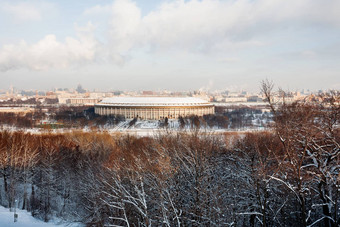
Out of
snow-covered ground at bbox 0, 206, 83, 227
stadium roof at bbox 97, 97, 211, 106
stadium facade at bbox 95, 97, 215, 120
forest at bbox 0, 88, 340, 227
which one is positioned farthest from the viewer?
stadium roof at bbox 97, 97, 211, 106

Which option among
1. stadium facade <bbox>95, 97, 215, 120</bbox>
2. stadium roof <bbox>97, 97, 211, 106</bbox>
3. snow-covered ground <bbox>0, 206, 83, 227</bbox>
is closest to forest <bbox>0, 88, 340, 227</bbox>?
snow-covered ground <bbox>0, 206, 83, 227</bbox>

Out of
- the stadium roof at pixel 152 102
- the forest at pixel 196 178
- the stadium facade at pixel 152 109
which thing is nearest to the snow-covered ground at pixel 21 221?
the forest at pixel 196 178

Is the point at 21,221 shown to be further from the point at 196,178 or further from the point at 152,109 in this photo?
the point at 152,109

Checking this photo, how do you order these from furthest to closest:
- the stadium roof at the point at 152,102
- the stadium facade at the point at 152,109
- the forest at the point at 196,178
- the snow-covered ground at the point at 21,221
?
the stadium roof at the point at 152,102, the stadium facade at the point at 152,109, the snow-covered ground at the point at 21,221, the forest at the point at 196,178

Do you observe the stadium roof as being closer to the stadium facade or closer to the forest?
the stadium facade

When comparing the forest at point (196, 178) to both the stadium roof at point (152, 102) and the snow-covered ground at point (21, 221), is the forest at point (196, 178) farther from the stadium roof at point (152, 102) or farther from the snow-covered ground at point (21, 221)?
the stadium roof at point (152, 102)

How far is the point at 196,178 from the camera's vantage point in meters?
9.25

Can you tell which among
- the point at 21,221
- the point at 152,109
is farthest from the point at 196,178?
the point at 152,109

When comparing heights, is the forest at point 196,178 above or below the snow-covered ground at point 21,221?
above

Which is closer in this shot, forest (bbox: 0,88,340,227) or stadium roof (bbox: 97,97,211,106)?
forest (bbox: 0,88,340,227)

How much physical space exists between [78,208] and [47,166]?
3.93 m

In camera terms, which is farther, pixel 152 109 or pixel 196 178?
pixel 152 109

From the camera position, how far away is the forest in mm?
7586

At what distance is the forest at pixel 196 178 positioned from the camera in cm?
759
